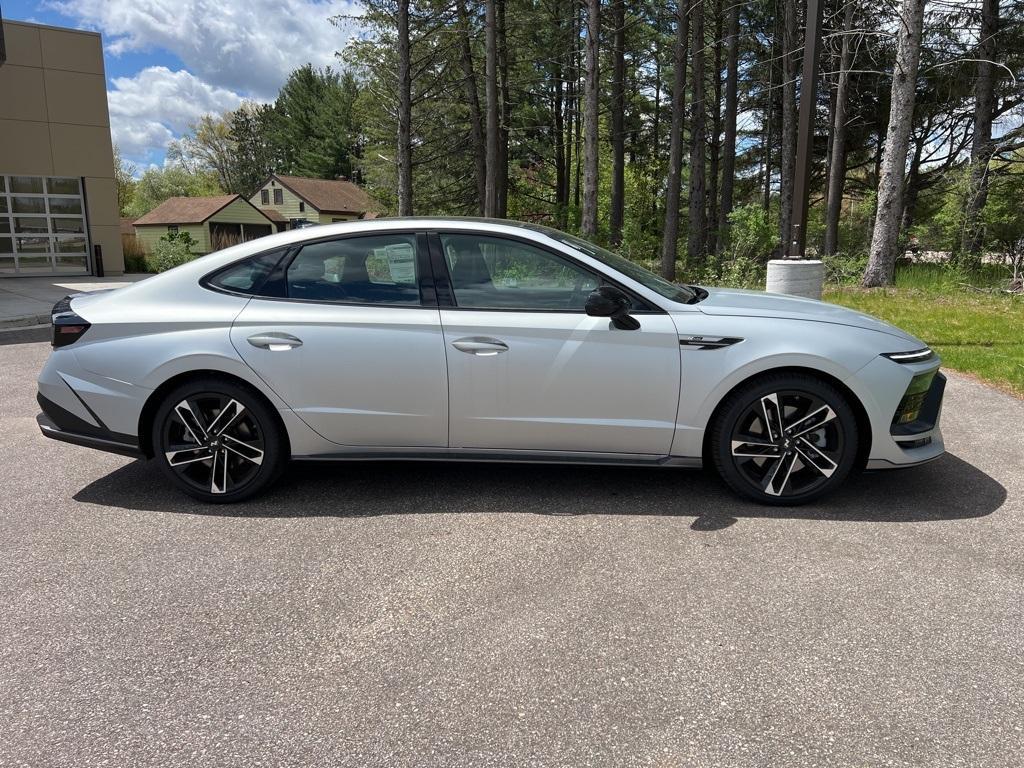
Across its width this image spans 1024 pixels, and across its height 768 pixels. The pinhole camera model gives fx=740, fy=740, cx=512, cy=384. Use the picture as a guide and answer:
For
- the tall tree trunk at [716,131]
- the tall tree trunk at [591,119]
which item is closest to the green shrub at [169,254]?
the tall tree trunk at [591,119]

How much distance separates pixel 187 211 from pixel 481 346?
184 ft

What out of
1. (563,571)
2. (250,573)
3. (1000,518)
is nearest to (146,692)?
(250,573)

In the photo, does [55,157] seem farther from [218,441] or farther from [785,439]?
[785,439]

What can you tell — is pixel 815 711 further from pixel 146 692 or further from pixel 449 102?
pixel 449 102

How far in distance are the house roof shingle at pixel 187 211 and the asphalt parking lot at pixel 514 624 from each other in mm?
52479

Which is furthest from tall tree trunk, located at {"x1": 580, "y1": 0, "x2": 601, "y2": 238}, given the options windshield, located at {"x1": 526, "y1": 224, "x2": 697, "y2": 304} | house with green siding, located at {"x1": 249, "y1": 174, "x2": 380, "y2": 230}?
house with green siding, located at {"x1": 249, "y1": 174, "x2": 380, "y2": 230}

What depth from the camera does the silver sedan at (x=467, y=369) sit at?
13.2 feet

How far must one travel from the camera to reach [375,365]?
4109 mm

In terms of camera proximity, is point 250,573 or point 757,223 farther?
point 757,223

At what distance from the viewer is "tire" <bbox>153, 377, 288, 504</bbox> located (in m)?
4.20

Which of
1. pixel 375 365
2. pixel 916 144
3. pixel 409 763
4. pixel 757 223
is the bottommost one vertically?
pixel 409 763

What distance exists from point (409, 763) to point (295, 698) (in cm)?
55

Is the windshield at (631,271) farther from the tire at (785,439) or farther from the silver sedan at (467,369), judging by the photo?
the tire at (785,439)

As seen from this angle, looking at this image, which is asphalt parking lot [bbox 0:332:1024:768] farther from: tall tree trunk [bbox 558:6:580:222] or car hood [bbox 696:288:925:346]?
tall tree trunk [bbox 558:6:580:222]
